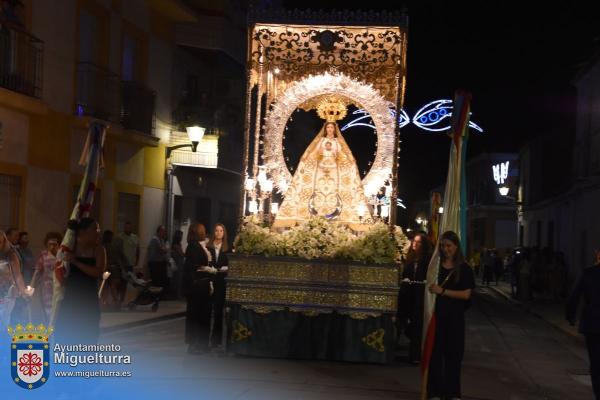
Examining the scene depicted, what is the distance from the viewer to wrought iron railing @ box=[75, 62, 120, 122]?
65.9 ft

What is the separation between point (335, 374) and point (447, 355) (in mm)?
2547

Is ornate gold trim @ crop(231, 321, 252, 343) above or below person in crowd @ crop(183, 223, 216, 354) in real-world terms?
below

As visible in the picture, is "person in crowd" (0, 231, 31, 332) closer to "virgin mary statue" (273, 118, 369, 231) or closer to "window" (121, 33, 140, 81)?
"virgin mary statue" (273, 118, 369, 231)

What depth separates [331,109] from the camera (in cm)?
1526

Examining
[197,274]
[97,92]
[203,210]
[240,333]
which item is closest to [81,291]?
[240,333]

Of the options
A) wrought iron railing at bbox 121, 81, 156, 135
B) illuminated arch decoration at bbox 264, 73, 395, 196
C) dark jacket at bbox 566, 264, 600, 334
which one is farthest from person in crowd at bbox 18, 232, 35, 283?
dark jacket at bbox 566, 264, 600, 334

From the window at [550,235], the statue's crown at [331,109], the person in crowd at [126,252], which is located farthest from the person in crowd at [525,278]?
the statue's crown at [331,109]

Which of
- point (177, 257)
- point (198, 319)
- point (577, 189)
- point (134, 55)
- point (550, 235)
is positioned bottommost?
point (198, 319)

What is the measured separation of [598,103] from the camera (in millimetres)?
30500

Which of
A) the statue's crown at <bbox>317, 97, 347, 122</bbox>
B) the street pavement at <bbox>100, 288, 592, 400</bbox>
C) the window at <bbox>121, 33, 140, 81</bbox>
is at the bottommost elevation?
the street pavement at <bbox>100, 288, 592, 400</bbox>

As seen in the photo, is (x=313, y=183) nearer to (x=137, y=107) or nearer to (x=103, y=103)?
(x=103, y=103)

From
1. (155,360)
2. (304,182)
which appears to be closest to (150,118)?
(304,182)

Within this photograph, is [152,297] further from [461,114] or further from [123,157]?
[461,114]

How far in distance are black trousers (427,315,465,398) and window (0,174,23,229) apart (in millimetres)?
10600
